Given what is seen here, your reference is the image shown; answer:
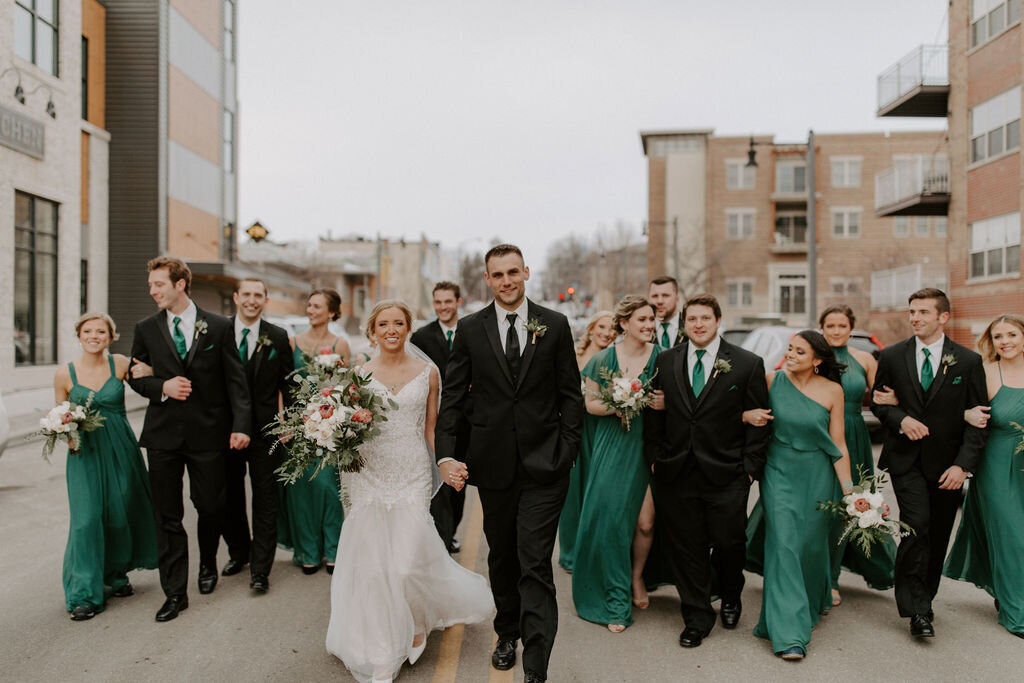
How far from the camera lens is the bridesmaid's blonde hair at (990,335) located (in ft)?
17.6

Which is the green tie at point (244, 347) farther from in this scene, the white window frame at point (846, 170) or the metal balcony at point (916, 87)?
the white window frame at point (846, 170)

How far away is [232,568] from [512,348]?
3.58 metres

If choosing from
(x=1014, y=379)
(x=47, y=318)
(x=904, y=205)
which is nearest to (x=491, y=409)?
(x=1014, y=379)

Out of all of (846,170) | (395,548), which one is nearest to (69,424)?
(395,548)

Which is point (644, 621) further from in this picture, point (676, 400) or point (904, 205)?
point (904, 205)

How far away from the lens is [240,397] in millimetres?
5789

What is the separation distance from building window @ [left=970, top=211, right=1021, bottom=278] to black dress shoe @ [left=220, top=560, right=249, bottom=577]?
76.5 feet

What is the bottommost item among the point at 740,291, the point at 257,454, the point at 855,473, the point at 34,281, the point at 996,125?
the point at 855,473

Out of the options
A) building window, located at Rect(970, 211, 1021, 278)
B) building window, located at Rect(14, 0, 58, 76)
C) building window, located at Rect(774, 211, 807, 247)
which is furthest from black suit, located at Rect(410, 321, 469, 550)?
building window, located at Rect(774, 211, 807, 247)

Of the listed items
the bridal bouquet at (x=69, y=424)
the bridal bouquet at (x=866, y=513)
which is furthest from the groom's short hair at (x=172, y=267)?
the bridal bouquet at (x=866, y=513)

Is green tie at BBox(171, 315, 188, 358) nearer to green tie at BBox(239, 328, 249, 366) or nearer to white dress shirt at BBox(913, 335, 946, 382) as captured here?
green tie at BBox(239, 328, 249, 366)

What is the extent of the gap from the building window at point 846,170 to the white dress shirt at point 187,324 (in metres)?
53.2

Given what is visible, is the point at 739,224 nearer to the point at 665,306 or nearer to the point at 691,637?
the point at 665,306

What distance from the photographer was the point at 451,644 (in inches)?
197
